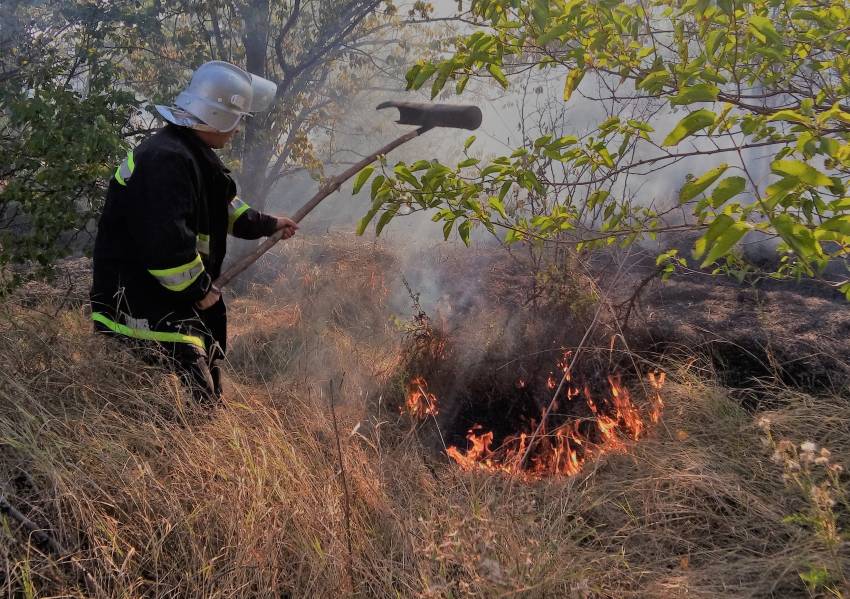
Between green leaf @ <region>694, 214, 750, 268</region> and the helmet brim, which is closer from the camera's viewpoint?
green leaf @ <region>694, 214, 750, 268</region>

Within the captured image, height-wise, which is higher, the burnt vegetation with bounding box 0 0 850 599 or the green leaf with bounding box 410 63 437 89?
the green leaf with bounding box 410 63 437 89

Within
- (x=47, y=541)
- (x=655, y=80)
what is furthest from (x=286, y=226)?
(x=655, y=80)

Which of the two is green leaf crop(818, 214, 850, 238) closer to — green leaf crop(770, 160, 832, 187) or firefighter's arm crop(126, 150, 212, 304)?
green leaf crop(770, 160, 832, 187)

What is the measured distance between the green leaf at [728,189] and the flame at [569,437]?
1.88 meters

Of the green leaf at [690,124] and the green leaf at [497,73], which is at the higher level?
the green leaf at [497,73]

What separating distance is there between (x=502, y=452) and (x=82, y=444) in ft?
7.37

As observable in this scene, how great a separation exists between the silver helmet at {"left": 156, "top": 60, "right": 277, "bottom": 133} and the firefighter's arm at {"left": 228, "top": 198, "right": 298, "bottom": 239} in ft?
1.77

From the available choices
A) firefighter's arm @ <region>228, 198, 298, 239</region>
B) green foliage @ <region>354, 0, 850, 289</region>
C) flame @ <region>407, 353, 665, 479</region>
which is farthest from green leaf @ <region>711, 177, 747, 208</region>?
firefighter's arm @ <region>228, 198, 298, 239</region>

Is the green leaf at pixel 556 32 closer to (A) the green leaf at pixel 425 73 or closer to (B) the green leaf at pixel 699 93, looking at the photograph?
(A) the green leaf at pixel 425 73

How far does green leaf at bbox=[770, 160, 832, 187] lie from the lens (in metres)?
1.10

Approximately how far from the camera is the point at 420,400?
3.90 meters

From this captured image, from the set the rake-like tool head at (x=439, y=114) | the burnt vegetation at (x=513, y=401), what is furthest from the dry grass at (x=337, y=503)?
the rake-like tool head at (x=439, y=114)

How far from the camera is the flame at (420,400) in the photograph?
145 inches

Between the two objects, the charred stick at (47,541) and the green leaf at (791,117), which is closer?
the green leaf at (791,117)
